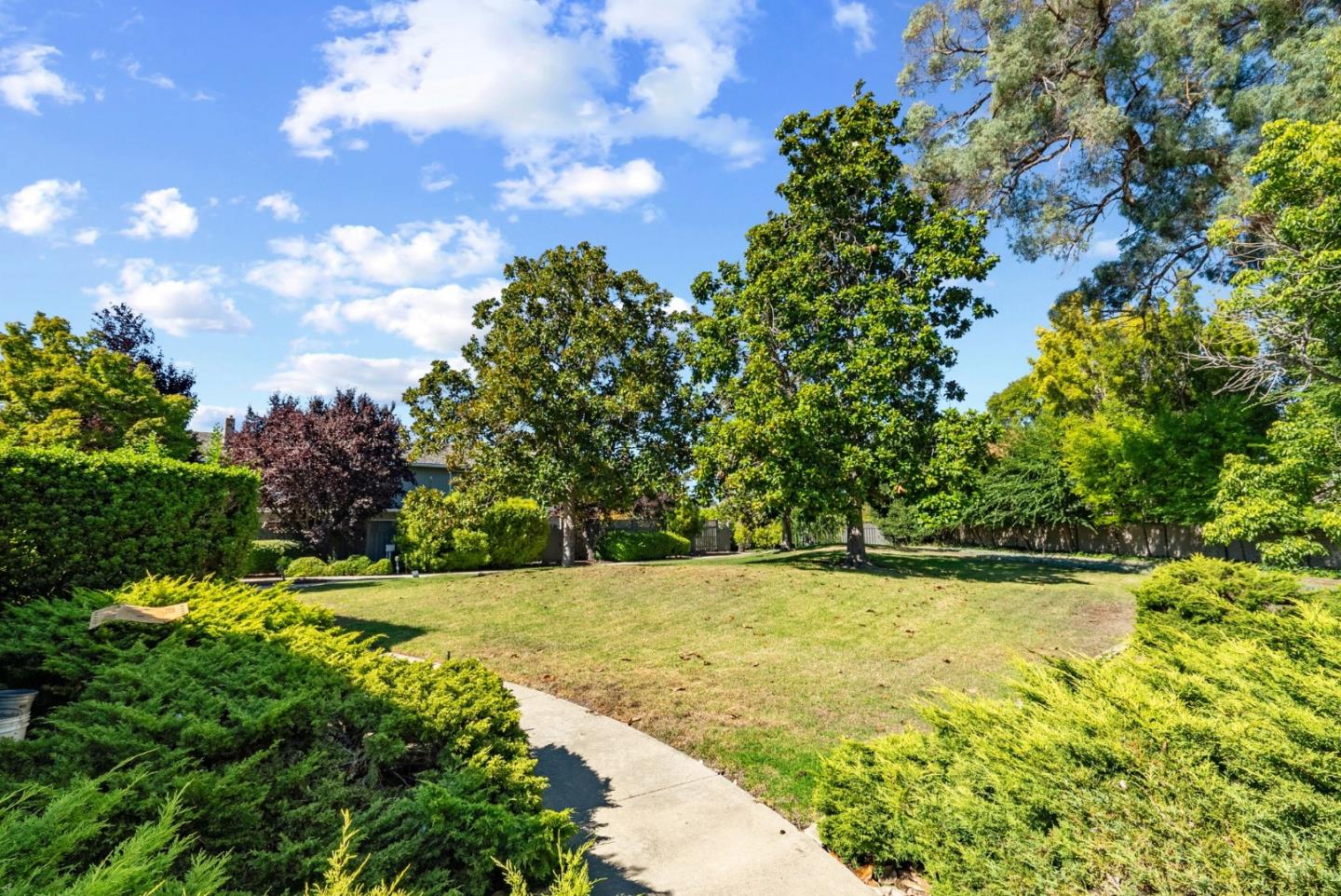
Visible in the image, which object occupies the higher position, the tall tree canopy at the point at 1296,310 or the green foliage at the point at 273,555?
the tall tree canopy at the point at 1296,310

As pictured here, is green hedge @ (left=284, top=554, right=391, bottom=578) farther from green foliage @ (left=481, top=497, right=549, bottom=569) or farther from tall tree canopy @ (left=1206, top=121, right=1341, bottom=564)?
tall tree canopy @ (left=1206, top=121, right=1341, bottom=564)

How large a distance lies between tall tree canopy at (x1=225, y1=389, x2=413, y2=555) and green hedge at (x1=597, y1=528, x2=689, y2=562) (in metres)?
8.11

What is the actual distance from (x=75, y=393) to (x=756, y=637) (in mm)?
16486

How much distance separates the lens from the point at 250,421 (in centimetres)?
2402

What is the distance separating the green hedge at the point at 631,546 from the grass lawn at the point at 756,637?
896 centimetres

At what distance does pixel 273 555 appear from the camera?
2034cm

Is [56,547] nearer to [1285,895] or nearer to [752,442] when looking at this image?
[1285,895]

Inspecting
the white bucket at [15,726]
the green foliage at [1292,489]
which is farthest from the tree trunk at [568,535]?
the green foliage at [1292,489]

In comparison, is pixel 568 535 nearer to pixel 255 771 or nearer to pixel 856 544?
pixel 856 544

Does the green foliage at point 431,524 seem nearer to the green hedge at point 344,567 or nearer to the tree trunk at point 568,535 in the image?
the green hedge at point 344,567

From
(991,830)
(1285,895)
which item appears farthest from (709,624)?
(1285,895)

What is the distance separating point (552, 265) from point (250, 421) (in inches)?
554

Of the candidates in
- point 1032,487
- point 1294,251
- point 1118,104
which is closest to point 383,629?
point 1294,251

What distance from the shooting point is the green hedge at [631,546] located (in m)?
24.3
